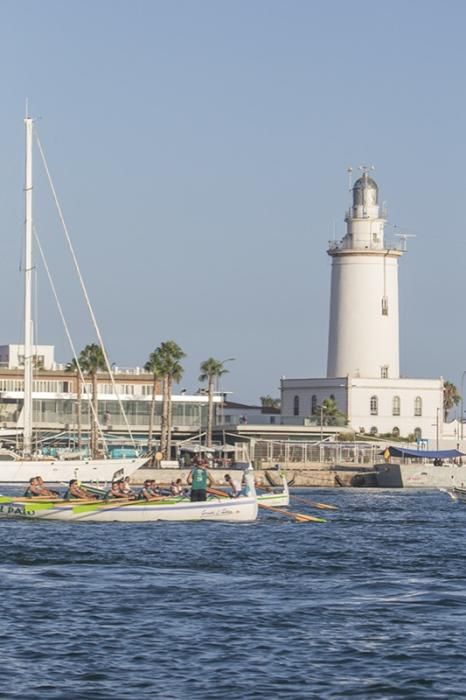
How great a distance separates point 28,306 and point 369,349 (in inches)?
2130

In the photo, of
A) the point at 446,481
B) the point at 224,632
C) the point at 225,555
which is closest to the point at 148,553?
the point at 225,555

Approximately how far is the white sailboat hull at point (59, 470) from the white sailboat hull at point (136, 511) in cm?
2931

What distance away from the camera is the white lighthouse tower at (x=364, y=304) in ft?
444

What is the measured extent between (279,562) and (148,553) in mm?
4232

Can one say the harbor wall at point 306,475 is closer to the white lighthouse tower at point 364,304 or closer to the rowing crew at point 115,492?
the white lighthouse tower at point 364,304

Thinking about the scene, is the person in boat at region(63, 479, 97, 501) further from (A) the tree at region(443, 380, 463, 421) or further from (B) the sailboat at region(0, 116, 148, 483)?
(A) the tree at region(443, 380, 463, 421)

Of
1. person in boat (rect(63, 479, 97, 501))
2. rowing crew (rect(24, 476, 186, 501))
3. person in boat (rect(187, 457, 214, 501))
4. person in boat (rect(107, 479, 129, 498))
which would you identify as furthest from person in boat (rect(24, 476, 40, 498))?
person in boat (rect(187, 457, 214, 501))

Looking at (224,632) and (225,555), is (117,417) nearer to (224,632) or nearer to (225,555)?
(225,555)

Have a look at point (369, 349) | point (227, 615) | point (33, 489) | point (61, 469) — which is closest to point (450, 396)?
point (369, 349)

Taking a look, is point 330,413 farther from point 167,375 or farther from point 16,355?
point 16,355

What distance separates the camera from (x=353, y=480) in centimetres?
12150

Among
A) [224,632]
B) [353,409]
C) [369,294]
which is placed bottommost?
[224,632]

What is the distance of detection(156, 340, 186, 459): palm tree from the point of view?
131 m

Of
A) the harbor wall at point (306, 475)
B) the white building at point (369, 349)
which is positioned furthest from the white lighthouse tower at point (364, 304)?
the harbor wall at point (306, 475)
